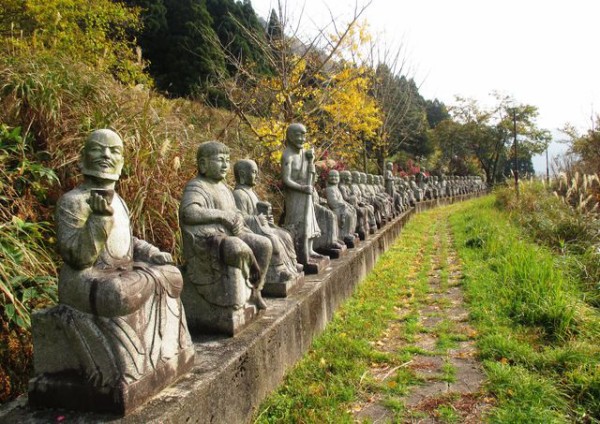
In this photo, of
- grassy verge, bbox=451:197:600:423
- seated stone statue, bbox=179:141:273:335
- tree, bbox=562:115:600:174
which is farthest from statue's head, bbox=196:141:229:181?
tree, bbox=562:115:600:174

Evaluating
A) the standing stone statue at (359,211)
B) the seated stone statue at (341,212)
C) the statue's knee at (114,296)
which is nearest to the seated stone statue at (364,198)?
the standing stone statue at (359,211)

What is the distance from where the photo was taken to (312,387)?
11.6 feet

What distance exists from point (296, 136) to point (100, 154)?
10.8 feet

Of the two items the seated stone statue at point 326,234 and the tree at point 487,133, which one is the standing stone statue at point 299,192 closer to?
the seated stone statue at point 326,234

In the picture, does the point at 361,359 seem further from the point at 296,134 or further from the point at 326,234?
the point at 296,134

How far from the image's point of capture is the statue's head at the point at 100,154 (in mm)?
2357

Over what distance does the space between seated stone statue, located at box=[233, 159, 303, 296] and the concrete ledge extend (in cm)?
14

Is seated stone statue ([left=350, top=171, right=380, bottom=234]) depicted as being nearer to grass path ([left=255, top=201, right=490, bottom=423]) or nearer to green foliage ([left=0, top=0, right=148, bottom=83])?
grass path ([left=255, top=201, right=490, bottom=423])

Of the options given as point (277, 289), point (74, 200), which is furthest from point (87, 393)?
point (277, 289)

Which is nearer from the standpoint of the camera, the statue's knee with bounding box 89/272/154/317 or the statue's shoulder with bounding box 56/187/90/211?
the statue's knee with bounding box 89/272/154/317

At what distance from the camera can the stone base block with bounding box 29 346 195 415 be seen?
2.14 m

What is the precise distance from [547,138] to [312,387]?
144 feet

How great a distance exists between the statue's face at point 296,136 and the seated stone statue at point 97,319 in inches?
125

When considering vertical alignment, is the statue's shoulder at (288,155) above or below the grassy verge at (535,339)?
above
